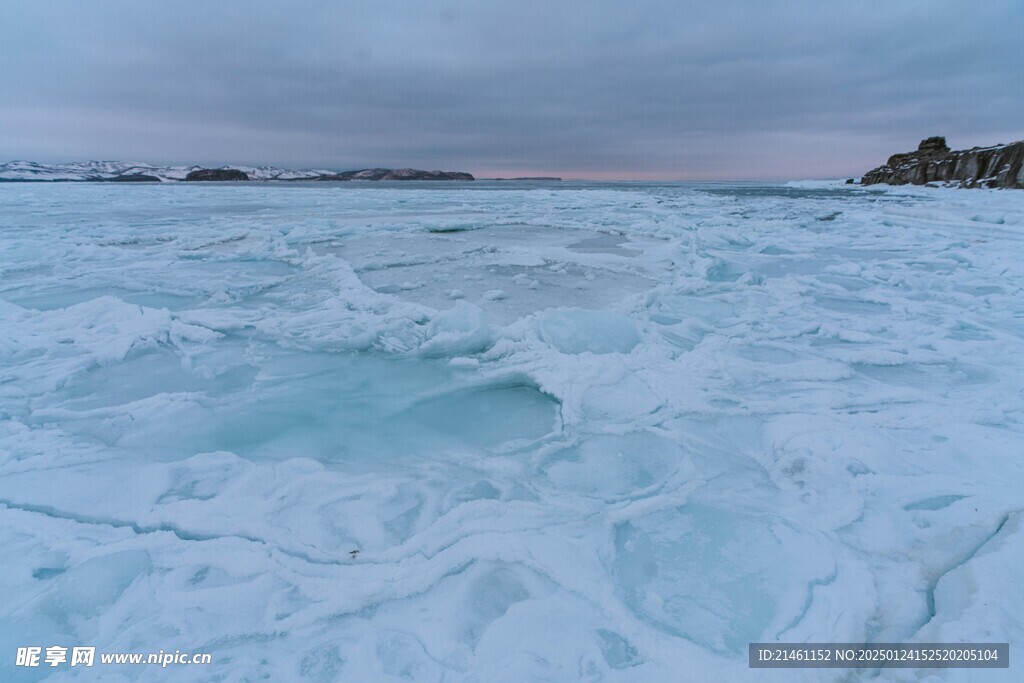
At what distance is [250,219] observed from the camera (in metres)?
14.9

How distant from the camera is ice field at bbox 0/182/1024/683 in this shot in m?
1.57

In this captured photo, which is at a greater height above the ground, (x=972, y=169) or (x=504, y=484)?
(x=972, y=169)

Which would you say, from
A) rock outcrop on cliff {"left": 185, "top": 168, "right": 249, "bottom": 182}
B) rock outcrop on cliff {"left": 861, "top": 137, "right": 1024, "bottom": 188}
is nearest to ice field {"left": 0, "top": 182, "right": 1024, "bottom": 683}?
rock outcrop on cliff {"left": 861, "top": 137, "right": 1024, "bottom": 188}

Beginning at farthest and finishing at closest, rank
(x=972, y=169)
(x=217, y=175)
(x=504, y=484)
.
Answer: (x=217, y=175) < (x=972, y=169) < (x=504, y=484)

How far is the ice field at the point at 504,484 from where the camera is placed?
1.57 meters

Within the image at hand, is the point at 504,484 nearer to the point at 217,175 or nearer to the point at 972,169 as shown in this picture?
the point at 972,169

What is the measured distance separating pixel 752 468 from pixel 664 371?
120 cm

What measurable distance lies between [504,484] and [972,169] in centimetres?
4810

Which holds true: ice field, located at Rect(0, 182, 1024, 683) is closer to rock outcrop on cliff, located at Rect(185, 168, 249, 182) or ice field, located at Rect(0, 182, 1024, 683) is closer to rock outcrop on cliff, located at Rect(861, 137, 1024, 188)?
rock outcrop on cliff, located at Rect(861, 137, 1024, 188)

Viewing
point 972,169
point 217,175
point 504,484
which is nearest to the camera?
point 504,484

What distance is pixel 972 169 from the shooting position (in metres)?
35.1

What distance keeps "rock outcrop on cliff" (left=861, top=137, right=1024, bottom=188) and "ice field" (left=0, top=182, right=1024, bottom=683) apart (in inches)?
1461

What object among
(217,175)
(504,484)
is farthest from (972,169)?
(217,175)

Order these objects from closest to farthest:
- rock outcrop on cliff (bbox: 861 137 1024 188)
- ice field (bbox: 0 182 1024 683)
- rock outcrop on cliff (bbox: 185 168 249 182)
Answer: ice field (bbox: 0 182 1024 683), rock outcrop on cliff (bbox: 861 137 1024 188), rock outcrop on cliff (bbox: 185 168 249 182)
